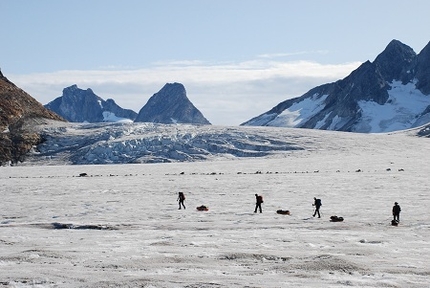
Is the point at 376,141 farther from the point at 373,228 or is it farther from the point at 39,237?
the point at 39,237

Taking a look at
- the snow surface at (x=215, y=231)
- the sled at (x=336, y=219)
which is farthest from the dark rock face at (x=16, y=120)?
the sled at (x=336, y=219)

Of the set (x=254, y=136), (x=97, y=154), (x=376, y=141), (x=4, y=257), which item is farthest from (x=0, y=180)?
(x=376, y=141)

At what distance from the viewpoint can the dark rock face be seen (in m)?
93.6

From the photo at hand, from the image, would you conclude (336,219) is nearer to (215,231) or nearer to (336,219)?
(336,219)

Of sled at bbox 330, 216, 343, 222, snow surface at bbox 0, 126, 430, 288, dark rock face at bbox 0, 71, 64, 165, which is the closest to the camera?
snow surface at bbox 0, 126, 430, 288

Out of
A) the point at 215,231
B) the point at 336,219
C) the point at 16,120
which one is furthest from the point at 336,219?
the point at 16,120

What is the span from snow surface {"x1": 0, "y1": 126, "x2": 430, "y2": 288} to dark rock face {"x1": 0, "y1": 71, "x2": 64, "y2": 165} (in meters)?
31.7

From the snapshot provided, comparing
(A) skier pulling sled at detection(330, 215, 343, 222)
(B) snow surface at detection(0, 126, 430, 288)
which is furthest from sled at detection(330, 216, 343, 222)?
(B) snow surface at detection(0, 126, 430, 288)

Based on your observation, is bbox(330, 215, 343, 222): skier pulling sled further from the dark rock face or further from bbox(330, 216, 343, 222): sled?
the dark rock face

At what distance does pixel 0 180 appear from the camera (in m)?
58.4

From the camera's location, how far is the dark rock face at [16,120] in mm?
93569

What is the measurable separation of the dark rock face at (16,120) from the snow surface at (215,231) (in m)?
31.7

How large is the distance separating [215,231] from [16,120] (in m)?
87.0

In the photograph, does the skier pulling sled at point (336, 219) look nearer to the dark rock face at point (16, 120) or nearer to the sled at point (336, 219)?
the sled at point (336, 219)
